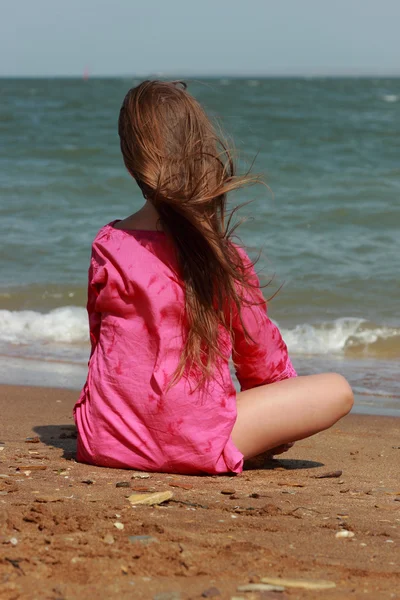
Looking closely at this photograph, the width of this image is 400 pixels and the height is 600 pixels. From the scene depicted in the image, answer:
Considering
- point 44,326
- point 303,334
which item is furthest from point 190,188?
point 44,326

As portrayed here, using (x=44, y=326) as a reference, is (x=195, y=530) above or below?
above

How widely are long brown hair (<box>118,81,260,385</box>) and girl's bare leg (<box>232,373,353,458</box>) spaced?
0.72 ft

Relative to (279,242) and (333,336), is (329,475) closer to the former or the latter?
(333,336)

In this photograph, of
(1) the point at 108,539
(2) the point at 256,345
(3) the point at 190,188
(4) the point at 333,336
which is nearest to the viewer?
(1) the point at 108,539

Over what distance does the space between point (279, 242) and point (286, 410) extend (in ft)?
21.2

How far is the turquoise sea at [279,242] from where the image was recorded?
5.64 m

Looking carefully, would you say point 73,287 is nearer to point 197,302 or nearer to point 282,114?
point 197,302

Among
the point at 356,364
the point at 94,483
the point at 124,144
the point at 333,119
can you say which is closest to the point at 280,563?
the point at 94,483

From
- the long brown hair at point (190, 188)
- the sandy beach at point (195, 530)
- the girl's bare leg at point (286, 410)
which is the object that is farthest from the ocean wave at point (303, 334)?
the long brown hair at point (190, 188)

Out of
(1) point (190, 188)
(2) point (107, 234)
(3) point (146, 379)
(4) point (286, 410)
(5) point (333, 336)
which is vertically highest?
(1) point (190, 188)

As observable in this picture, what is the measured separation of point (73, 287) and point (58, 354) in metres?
1.79

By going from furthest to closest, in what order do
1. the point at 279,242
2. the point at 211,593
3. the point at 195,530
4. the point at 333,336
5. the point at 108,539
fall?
the point at 279,242, the point at 333,336, the point at 195,530, the point at 108,539, the point at 211,593

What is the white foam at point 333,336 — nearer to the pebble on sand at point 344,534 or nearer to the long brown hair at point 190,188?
the long brown hair at point 190,188

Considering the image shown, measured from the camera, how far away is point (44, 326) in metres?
6.27
